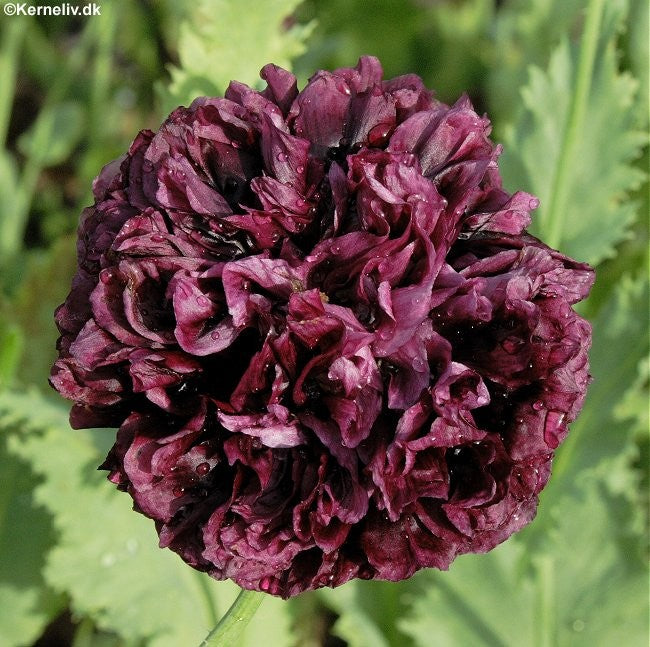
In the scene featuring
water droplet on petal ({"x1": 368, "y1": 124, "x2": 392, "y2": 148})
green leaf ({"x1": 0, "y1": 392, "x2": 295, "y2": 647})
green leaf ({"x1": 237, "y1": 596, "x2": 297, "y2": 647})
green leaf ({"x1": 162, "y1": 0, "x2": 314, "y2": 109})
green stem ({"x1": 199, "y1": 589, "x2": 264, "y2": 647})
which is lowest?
green leaf ({"x1": 237, "y1": 596, "x2": 297, "y2": 647})

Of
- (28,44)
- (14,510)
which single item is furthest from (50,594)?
(28,44)

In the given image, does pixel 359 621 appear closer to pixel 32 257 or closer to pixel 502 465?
pixel 502 465

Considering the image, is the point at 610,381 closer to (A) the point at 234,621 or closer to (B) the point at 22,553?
(A) the point at 234,621

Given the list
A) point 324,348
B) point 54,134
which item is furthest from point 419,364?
point 54,134

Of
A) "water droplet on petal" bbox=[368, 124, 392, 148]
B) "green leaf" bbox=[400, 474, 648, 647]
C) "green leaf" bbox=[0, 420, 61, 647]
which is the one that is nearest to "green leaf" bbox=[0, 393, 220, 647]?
"green leaf" bbox=[0, 420, 61, 647]

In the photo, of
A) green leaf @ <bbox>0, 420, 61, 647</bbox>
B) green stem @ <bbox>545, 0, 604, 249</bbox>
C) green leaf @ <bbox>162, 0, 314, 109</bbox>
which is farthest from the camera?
green leaf @ <bbox>0, 420, 61, 647</bbox>

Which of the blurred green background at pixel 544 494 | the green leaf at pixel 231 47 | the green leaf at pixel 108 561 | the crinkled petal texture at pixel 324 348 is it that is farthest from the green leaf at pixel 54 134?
the crinkled petal texture at pixel 324 348

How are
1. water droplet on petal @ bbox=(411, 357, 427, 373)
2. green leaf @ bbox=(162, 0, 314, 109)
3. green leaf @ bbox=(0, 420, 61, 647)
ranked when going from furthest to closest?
green leaf @ bbox=(0, 420, 61, 647), green leaf @ bbox=(162, 0, 314, 109), water droplet on petal @ bbox=(411, 357, 427, 373)

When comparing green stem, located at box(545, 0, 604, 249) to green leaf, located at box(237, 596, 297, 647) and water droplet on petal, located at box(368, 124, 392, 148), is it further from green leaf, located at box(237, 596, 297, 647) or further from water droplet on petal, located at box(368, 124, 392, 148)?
green leaf, located at box(237, 596, 297, 647)
